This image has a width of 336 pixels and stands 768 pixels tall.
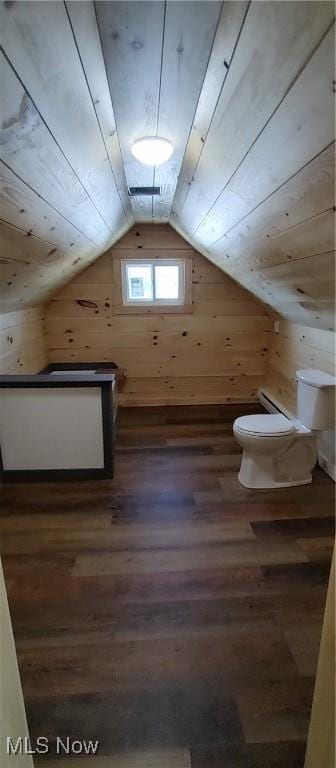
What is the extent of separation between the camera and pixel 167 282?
3740mm

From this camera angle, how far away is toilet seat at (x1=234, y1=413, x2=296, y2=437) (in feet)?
7.40

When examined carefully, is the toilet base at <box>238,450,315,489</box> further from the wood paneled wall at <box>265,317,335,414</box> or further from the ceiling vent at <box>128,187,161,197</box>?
the ceiling vent at <box>128,187,161,197</box>

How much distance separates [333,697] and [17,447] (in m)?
2.18

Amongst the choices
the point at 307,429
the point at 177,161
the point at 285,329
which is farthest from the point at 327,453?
the point at 177,161

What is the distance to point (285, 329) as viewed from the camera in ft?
11.1

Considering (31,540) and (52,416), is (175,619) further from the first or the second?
(52,416)

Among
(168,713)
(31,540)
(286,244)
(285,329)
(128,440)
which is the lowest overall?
(168,713)

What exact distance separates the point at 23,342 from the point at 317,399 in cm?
240

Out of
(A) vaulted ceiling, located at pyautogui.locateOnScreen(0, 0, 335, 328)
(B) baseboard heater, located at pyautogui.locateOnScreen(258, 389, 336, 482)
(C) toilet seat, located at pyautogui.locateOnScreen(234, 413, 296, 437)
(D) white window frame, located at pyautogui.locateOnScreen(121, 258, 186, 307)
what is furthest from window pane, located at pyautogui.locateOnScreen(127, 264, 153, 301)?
(C) toilet seat, located at pyautogui.locateOnScreen(234, 413, 296, 437)

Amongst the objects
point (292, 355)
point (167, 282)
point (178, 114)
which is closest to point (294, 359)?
point (292, 355)

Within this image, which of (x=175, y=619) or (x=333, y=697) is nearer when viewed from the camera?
(x=333, y=697)

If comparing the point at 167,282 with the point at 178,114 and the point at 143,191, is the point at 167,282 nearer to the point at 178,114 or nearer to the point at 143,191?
the point at 143,191

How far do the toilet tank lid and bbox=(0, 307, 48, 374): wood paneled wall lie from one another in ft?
7.03

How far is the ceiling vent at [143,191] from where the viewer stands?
2.14m
